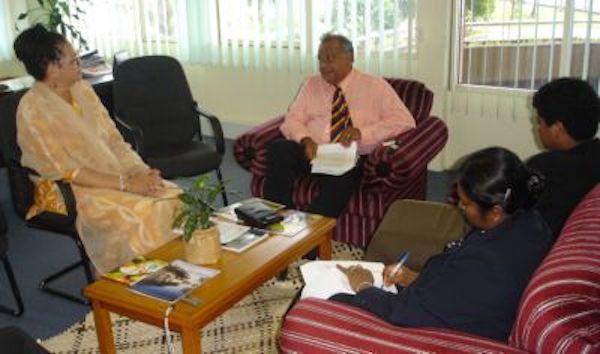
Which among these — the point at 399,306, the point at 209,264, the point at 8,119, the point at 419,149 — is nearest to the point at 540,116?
the point at 419,149

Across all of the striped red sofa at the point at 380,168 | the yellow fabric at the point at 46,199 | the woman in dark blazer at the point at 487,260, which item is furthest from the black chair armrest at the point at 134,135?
the woman in dark blazer at the point at 487,260

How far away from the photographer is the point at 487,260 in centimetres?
154

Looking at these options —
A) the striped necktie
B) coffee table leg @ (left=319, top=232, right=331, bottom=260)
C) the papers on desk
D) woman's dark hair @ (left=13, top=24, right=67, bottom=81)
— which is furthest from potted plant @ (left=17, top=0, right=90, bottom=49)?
coffee table leg @ (left=319, top=232, right=331, bottom=260)

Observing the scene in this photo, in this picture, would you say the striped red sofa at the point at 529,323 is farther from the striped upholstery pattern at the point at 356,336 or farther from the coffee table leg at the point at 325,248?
the coffee table leg at the point at 325,248

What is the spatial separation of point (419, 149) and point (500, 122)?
1.20 meters

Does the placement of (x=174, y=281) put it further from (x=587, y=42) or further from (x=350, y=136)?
(x=587, y=42)

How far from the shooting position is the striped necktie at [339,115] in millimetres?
3457

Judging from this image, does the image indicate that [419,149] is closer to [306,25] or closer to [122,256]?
[122,256]

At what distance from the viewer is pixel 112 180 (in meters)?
2.77

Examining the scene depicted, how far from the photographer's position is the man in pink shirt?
10.8 feet

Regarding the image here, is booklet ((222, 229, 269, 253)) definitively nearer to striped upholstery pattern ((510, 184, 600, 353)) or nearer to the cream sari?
the cream sari

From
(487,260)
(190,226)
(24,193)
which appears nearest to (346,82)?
(190,226)

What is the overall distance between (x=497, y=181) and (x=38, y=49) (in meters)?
2.00

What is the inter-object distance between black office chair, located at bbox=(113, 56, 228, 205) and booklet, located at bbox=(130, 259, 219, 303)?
54.5 inches
